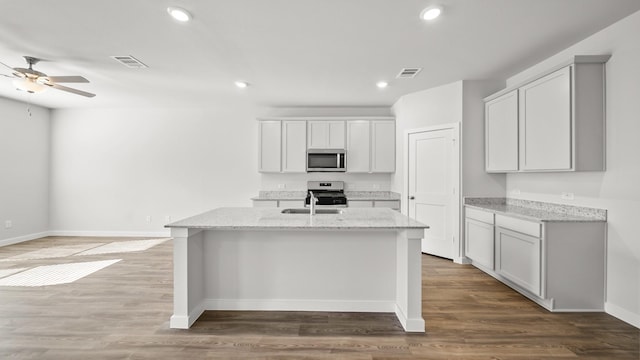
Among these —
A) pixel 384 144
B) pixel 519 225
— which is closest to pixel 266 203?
pixel 384 144

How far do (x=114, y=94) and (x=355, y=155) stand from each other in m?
4.16

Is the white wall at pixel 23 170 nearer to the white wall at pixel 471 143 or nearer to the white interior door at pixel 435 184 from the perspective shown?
the white interior door at pixel 435 184

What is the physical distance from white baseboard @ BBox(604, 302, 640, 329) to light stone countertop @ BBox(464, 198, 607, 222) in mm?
759

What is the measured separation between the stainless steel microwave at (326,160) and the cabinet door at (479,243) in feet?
7.29

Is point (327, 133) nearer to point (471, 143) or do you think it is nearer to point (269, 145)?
point (269, 145)

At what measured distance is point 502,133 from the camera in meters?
3.66

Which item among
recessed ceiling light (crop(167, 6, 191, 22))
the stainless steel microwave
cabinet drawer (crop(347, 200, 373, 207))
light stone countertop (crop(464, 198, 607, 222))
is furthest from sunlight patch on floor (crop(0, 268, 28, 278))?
light stone countertop (crop(464, 198, 607, 222))

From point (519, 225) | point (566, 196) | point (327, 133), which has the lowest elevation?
point (519, 225)

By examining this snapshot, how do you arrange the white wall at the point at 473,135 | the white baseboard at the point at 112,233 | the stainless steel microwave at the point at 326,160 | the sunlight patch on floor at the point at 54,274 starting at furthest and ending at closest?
the white baseboard at the point at 112,233, the stainless steel microwave at the point at 326,160, the white wall at the point at 473,135, the sunlight patch on floor at the point at 54,274

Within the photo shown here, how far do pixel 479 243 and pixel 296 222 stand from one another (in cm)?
258

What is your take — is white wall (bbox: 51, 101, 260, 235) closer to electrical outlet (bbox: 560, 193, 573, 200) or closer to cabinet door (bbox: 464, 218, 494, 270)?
cabinet door (bbox: 464, 218, 494, 270)

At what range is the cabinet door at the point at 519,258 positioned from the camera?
2.77 m

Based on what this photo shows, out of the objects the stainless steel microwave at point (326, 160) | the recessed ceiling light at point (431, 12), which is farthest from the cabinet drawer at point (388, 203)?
the recessed ceiling light at point (431, 12)

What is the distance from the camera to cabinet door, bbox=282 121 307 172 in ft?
17.5
